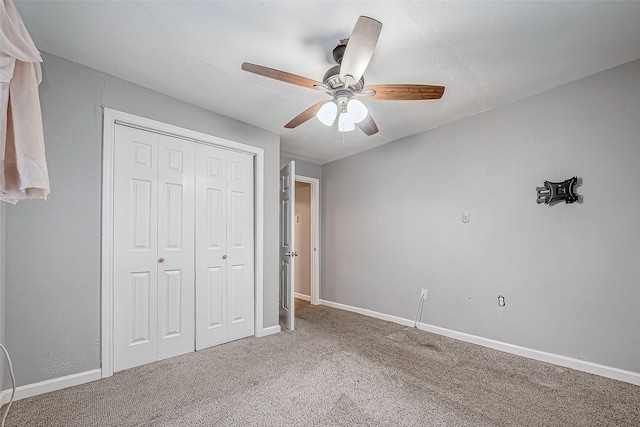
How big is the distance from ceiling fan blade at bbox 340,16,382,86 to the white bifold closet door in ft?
6.08

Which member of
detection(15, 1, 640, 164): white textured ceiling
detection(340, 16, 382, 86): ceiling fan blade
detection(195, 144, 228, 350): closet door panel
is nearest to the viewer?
detection(340, 16, 382, 86): ceiling fan blade

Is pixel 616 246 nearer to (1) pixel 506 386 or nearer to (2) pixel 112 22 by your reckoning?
(1) pixel 506 386

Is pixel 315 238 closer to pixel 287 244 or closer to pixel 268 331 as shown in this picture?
pixel 287 244

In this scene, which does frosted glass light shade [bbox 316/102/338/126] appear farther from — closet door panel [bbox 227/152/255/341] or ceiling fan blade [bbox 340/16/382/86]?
closet door panel [bbox 227/152/255/341]

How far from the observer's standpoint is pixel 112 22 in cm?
178

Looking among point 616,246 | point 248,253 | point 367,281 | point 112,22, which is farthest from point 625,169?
point 112,22

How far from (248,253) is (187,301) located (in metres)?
0.77

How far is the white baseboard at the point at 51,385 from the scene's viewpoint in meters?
1.90

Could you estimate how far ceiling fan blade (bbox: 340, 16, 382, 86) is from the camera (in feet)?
4.56

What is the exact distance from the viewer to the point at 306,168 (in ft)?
15.7

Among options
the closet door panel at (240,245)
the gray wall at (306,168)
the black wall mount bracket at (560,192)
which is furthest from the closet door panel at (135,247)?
the black wall mount bracket at (560,192)

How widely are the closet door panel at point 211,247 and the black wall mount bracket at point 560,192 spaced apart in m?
3.02

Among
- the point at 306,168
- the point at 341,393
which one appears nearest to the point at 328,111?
the point at 341,393

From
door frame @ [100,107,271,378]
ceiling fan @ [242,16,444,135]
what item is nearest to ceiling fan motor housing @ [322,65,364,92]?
ceiling fan @ [242,16,444,135]
